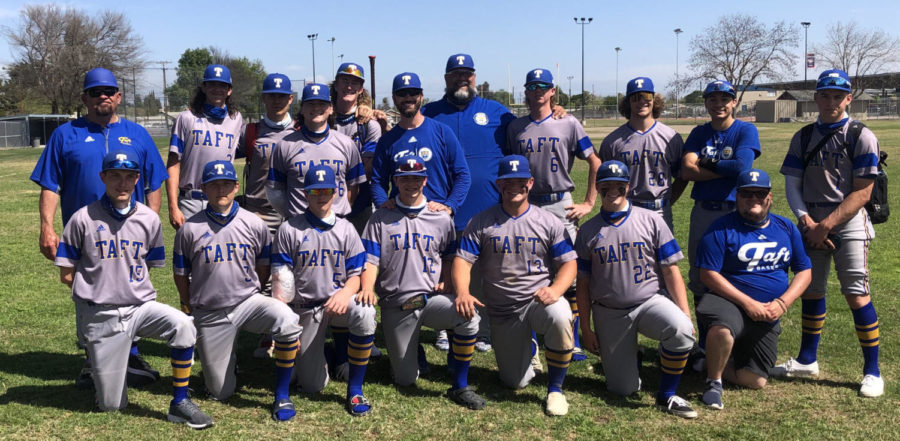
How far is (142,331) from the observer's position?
4.82 metres

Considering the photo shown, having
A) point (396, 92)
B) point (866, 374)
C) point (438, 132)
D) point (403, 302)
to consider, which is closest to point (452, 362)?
point (403, 302)

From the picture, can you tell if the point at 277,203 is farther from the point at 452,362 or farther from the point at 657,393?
the point at 657,393

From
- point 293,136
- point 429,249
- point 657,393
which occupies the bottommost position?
point 657,393

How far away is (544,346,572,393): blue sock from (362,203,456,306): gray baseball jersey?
3.30 ft

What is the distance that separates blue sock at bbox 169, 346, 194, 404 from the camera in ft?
15.3

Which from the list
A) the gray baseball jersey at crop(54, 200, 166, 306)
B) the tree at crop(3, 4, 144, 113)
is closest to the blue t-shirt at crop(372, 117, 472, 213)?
the gray baseball jersey at crop(54, 200, 166, 306)

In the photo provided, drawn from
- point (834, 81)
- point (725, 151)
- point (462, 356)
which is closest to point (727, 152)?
point (725, 151)

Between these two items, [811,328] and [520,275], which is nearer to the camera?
[520,275]

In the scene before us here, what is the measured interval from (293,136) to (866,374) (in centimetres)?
457

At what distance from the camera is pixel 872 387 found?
499 centimetres

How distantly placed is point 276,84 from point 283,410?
2553mm

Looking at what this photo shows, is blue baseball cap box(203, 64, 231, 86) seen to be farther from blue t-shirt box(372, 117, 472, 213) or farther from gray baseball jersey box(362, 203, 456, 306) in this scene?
gray baseball jersey box(362, 203, 456, 306)

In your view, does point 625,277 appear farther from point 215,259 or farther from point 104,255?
point 104,255

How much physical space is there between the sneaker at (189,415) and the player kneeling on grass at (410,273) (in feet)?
4.49
